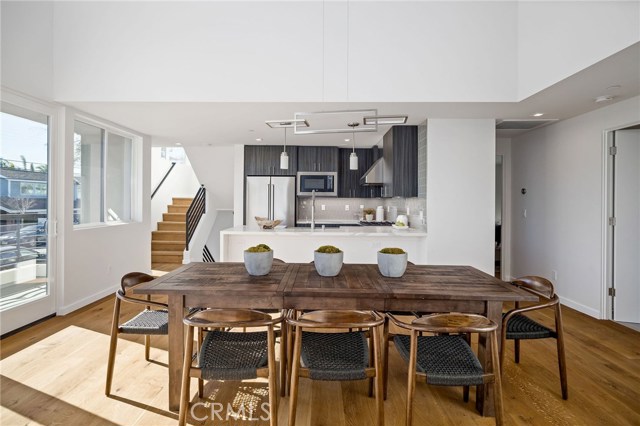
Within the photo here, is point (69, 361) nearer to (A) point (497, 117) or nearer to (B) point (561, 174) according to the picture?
(A) point (497, 117)

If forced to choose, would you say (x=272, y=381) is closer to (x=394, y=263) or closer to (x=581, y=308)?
(x=394, y=263)

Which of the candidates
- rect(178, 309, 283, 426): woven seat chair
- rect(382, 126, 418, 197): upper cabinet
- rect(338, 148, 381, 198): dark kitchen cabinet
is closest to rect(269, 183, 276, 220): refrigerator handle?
rect(338, 148, 381, 198): dark kitchen cabinet

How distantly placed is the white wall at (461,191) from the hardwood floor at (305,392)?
1.36m

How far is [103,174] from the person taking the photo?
457 centimetres

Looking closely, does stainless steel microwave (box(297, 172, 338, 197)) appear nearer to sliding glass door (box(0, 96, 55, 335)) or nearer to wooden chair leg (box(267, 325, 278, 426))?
sliding glass door (box(0, 96, 55, 335))

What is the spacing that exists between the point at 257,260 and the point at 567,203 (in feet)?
13.2

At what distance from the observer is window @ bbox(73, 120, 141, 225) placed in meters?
4.12

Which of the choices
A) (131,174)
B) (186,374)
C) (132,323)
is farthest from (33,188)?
(186,374)

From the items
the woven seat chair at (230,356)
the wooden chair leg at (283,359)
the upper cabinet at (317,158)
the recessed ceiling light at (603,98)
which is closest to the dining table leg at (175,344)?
the woven seat chair at (230,356)

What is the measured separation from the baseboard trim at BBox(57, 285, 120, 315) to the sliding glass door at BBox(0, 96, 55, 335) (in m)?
0.10

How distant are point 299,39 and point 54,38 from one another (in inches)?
99.6

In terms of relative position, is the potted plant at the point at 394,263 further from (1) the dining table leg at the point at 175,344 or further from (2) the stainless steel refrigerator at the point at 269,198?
(2) the stainless steel refrigerator at the point at 269,198

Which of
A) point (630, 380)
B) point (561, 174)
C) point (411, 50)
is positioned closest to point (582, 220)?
point (561, 174)

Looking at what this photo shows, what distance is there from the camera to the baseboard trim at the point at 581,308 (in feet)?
12.6
